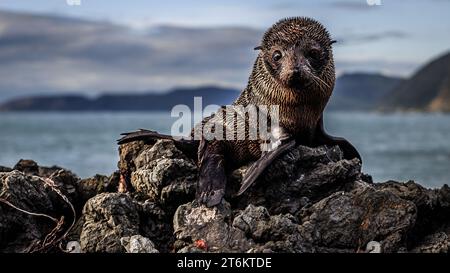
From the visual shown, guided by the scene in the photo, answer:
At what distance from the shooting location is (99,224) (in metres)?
8.48

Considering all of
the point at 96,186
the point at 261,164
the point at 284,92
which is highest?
the point at 284,92

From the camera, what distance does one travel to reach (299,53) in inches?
357

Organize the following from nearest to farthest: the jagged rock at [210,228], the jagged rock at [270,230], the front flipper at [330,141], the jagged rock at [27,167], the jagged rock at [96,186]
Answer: the jagged rock at [270,230]
the jagged rock at [210,228]
the jagged rock at [96,186]
the front flipper at [330,141]
the jagged rock at [27,167]

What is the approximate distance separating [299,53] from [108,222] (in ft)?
9.34

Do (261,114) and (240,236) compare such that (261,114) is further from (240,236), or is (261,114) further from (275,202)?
(240,236)

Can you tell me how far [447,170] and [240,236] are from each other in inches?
1362

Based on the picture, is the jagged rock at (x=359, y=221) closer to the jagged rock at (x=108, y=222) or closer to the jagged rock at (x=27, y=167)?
the jagged rock at (x=108, y=222)

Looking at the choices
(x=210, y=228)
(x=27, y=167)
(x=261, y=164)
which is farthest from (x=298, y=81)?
(x=27, y=167)

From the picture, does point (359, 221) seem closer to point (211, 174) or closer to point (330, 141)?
point (211, 174)

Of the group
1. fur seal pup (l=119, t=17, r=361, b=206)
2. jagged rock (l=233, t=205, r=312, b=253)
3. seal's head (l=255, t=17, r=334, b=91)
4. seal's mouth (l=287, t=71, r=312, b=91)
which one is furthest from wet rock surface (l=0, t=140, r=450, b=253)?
seal's head (l=255, t=17, r=334, b=91)

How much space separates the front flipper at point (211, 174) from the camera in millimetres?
8445

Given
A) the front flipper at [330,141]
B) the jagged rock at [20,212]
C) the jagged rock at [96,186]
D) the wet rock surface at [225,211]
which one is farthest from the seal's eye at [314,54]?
the jagged rock at [20,212]
